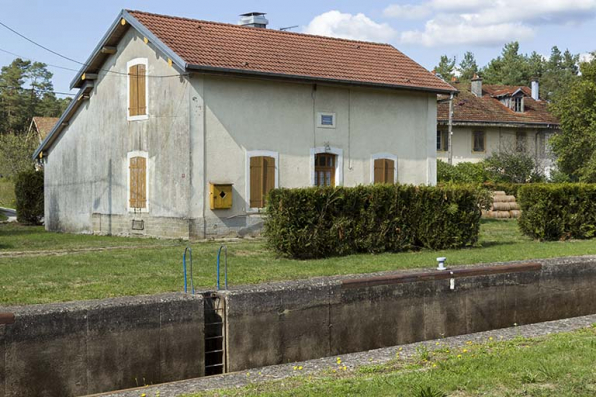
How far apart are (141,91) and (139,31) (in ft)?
5.49

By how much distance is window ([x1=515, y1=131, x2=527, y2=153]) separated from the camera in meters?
47.5

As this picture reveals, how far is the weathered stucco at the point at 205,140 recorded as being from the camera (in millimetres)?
21531

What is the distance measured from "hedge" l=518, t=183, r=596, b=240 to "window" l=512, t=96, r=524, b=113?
32.0 m

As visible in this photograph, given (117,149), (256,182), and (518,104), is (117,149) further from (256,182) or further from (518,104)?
(518,104)

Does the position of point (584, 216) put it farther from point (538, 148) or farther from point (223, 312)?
point (538, 148)

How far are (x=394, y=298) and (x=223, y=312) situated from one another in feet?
8.25

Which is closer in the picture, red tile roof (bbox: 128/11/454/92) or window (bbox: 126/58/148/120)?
→ red tile roof (bbox: 128/11/454/92)

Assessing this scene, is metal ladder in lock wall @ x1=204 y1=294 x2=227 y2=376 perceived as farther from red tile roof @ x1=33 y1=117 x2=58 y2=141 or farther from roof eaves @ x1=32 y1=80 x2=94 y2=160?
red tile roof @ x1=33 y1=117 x2=58 y2=141

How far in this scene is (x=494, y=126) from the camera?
46.9 m

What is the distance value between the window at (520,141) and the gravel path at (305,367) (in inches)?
1523

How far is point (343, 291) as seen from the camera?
10070 millimetres

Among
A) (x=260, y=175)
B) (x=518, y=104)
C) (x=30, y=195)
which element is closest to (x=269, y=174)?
(x=260, y=175)

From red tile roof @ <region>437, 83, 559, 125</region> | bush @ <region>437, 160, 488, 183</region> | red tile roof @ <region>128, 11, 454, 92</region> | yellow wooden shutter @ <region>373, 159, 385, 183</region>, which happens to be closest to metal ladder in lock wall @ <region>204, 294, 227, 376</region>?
red tile roof @ <region>128, 11, 454, 92</region>

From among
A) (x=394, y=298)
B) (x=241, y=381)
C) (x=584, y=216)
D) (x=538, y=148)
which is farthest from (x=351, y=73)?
(x=538, y=148)
